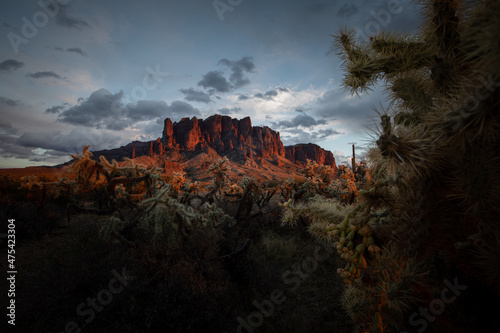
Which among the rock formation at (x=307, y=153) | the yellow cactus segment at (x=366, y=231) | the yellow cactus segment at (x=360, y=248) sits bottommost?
the yellow cactus segment at (x=360, y=248)

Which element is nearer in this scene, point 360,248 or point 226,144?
point 360,248

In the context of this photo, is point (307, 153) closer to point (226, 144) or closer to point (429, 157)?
point (226, 144)

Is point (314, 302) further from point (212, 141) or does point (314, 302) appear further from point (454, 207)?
point (212, 141)

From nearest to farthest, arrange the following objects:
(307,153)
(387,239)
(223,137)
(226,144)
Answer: (387,239) → (226,144) → (223,137) → (307,153)

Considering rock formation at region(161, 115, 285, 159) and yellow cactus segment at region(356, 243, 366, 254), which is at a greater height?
rock formation at region(161, 115, 285, 159)

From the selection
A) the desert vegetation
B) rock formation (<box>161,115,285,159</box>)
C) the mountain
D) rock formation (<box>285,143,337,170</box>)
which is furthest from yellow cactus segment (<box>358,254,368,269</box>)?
rock formation (<box>285,143,337,170</box>)

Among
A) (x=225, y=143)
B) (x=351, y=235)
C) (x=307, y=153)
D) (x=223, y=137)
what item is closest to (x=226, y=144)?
(x=225, y=143)

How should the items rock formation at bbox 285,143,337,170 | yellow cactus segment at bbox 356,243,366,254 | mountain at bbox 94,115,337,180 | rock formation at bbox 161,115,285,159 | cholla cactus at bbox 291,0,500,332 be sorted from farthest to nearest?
rock formation at bbox 285,143,337,170, rock formation at bbox 161,115,285,159, mountain at bbox 94,115,337,180, yellow cactus segment at bbox 356,243,366,254, cholla cactus at bbox 291,0,500,332

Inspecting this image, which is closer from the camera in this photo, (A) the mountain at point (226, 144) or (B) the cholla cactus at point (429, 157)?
(B) the cholla cactus at point (429, 157)

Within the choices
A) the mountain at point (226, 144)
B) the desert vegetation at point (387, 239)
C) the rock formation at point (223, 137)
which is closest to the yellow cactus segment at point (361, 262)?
the desert vegetation at point (387, 239)

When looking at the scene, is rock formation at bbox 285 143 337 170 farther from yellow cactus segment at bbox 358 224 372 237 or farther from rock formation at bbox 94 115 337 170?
yellow cactus segment at bbox 358 224 372 237

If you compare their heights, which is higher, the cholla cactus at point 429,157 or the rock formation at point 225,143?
the rock formation at point 225,143

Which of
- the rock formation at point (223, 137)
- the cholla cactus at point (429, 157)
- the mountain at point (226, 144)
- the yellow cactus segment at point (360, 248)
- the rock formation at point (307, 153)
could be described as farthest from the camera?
the rock formation at point (307, 153)

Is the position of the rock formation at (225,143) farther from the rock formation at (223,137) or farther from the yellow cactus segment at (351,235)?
the yellow cactus segment at (351,235)
